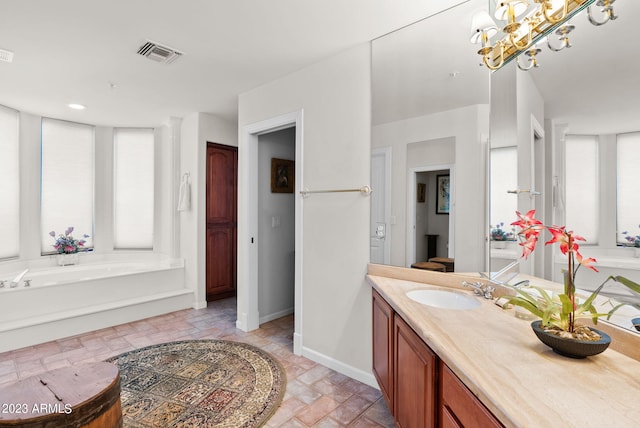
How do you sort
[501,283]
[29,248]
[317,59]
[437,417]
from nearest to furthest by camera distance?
Answer: [437,417] → [501,283] → [317,59] → [29,248]

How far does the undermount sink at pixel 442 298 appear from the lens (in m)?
1.73

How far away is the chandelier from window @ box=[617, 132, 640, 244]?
0.45 m

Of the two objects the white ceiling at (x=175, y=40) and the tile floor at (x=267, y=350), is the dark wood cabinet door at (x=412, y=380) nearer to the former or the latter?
the tile floor at (x=267, y=350)

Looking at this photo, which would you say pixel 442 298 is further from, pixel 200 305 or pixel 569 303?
pixel 200 305

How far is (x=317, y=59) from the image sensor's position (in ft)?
8.44

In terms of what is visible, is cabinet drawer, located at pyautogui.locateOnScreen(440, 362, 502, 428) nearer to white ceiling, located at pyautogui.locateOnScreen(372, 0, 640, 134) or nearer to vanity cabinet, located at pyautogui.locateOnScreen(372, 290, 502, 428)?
vanity cabinet, located at pyautogui.locateOnScreen(372, 290, 502, 428)

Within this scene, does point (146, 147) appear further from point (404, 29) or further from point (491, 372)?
point (491, 372)

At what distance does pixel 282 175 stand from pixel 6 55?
2.51 metres

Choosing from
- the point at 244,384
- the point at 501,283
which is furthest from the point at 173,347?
the point at 501,283

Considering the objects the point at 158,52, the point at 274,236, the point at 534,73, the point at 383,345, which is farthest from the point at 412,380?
the point at 158,52

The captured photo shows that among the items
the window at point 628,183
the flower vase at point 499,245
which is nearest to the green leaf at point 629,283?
the window at point 628,183

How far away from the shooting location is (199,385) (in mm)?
2273

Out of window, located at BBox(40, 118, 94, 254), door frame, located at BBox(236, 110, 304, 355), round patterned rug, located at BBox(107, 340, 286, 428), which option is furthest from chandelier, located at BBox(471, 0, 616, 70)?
window, located at BBox(40, 118, 94, 254)

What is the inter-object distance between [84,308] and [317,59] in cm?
355
